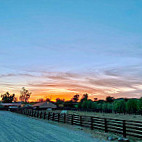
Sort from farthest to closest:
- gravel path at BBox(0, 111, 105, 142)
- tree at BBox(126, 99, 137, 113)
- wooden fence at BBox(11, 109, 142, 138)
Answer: tree at BBox(126, 99, 137, 113), wooden fence at BBox(11, 109, 142, 138), gravel path at BBox(0, 111, 105, 142)

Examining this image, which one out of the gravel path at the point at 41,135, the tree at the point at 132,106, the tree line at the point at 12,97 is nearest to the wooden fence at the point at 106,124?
the gravel path at the point at 41,135

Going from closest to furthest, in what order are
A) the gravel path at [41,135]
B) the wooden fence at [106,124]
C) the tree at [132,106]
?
the gravel path at [41,135], the wooden fence at [106,124], the tree at [132,106]

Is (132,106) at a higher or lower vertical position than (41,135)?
higher

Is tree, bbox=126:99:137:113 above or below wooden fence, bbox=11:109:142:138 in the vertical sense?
above

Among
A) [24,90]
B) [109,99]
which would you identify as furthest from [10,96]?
[109,99]

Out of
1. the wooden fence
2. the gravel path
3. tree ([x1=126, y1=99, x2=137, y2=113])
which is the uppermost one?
tree ([x1=126, y1=99, x2=137, y2=113])

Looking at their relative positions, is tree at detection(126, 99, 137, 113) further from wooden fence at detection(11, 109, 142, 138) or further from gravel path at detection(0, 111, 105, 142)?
gravel path at detection(0, 111, 105, 142)

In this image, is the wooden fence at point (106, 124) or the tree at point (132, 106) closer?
the wooden fence at point (106, 124)

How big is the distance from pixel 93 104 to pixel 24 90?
95122 millimetres

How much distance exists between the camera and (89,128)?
738 inches

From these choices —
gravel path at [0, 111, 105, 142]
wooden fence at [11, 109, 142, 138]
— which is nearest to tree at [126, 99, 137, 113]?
wooden fence at [11, 109, 142, 138]

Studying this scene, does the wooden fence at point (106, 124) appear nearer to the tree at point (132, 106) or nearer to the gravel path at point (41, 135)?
the gravel path at point (41, 135)

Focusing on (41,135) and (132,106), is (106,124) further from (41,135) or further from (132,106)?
(132,106)

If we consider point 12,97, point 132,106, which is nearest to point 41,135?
point 132,106
